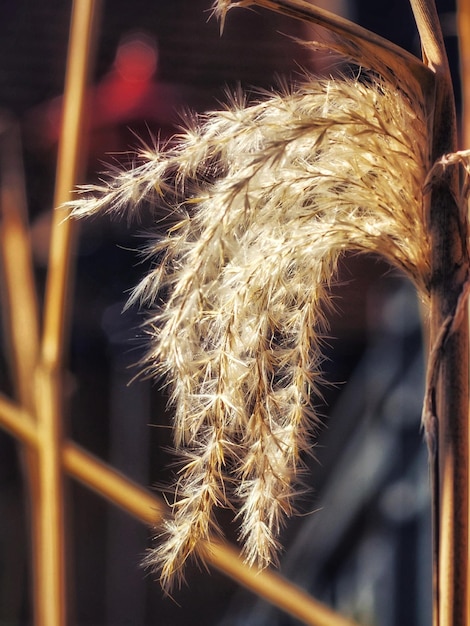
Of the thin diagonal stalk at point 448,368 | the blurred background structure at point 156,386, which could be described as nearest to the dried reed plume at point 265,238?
the thin diagonal stalk at point 448,368

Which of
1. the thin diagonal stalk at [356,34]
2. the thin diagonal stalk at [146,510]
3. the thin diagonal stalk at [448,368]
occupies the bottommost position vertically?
the thin diagonal stalk at [146,510]

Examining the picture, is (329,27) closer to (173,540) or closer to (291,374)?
(291,374)

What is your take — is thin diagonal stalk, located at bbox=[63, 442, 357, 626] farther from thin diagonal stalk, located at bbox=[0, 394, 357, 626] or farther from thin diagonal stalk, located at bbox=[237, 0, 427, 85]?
thin diagonal stalk, located at bbox=[237, 0, 427, 85]

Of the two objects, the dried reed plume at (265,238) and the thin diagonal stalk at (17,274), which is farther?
the thin diagonal stalk at (17,274)

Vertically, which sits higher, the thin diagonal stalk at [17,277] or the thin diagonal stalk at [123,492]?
the thin diagonal stalk at [17,277]

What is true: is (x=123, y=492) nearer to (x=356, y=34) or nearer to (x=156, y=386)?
(x=156, y=386)

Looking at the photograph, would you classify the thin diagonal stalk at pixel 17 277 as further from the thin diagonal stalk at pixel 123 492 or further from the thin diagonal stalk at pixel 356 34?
the thin diagonal stalk at pixel 356 34

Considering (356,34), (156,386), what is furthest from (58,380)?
Answer: (356,34)
